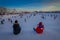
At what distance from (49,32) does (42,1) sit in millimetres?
366

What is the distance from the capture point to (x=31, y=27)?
1.34 meters

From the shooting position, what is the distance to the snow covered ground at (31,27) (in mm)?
1323

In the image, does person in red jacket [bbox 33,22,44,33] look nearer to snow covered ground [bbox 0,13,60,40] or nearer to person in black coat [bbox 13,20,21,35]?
snow covered ground [bbox 0,13,60,40]

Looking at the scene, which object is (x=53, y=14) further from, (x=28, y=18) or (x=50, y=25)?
(x=28, y=18)

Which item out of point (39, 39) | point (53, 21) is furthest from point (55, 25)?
point (39, 39)

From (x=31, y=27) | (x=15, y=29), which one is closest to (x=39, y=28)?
(x=31, y=27)

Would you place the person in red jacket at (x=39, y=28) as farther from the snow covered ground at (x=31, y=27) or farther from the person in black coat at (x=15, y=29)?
the person in black coat at (x=15, y=29)

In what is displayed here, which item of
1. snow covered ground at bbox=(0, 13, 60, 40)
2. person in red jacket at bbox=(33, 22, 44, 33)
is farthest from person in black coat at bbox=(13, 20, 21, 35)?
person in red jacket at bbox=(33, 22, 44, 33)

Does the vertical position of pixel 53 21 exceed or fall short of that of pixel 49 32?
it exceeds it

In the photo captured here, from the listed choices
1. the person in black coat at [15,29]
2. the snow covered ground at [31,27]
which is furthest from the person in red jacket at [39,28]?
the person in black coat at [15,29]

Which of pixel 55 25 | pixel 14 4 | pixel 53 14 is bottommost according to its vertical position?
pixel 55 25

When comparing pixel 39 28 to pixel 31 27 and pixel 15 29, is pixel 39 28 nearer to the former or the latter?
pixel 31 27

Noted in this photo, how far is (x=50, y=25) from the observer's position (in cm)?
136

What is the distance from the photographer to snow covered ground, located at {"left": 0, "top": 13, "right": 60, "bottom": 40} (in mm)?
1323
